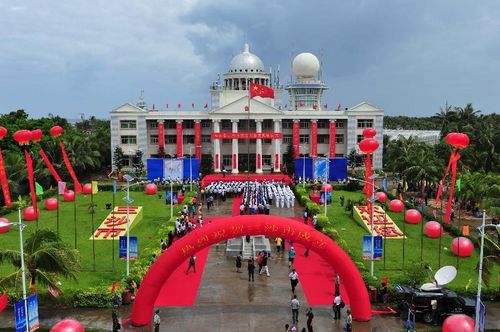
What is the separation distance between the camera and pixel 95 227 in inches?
1681

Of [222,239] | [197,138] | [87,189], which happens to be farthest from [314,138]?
[222,239]

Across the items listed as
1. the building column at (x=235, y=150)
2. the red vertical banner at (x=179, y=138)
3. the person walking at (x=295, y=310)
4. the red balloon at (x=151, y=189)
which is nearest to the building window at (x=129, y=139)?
the red vertical banner at (x=179, y=138)

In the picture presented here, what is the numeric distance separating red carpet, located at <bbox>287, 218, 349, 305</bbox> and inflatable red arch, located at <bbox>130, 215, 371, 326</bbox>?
2.29 metres

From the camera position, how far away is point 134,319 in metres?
23.4

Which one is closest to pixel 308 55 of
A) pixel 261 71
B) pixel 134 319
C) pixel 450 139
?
pixel 261 71

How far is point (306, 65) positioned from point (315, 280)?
208 feet

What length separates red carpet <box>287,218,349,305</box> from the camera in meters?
27.2

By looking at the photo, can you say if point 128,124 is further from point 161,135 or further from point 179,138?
point 179,138

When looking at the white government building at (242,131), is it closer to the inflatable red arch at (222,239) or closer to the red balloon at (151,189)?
the red balloon at (151,189)

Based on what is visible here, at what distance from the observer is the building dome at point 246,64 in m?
87.0

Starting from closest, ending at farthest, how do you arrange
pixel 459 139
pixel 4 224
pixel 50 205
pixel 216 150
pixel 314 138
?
pixel 4 224 → pixel 459 139 → pixel 50 205 → pixel 216 150 → pixel 314 138

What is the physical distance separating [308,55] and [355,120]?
16553 millimetres

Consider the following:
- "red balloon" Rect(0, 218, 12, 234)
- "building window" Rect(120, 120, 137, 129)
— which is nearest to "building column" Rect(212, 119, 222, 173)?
"building window" Rect(120, 120, 137, 129)

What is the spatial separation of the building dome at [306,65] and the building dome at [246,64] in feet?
20.1
